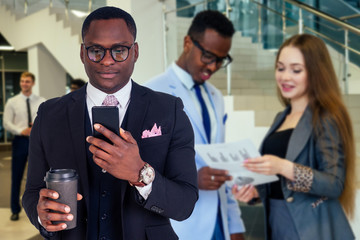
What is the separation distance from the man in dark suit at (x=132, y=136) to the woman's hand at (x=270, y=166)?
0.80 m

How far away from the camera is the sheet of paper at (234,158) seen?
4.09 ft

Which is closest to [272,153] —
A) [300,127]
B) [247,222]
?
[300,127]

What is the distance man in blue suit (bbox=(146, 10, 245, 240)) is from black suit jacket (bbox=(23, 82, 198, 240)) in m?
0.61

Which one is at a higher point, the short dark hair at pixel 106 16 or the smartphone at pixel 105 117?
the short dark hair at pixel 106 16

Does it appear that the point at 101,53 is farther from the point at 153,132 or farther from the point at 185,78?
the point at 185,78

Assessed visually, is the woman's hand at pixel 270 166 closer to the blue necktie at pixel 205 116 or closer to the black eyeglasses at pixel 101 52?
the blue necktie at pixel 205 116

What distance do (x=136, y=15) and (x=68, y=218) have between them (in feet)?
1.39

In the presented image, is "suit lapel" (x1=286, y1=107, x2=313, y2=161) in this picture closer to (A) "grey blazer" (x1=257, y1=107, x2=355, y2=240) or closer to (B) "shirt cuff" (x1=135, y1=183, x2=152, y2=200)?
(A) "grey blazer" (x1=257, y1=107, x2=355, y2=240)

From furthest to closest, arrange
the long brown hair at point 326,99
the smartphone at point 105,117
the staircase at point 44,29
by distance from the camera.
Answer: the long brown hair at point 326,99
the staircase at point 44,29
the smartphone at point 105,117

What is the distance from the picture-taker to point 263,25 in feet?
16.8

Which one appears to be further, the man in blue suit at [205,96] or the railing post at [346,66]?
the railing post at [346,66]

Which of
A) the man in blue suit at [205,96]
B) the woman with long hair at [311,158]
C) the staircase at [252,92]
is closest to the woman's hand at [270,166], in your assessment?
the woman with long hair at [311,158]

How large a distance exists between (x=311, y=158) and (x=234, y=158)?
33 centimetres

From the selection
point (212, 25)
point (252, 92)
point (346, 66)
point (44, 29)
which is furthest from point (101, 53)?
point (252, 92)
